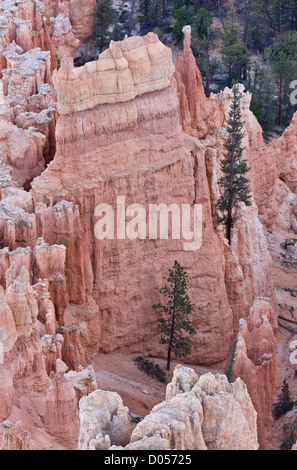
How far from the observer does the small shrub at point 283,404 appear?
3622cm

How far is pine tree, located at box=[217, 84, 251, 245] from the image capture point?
141 ft

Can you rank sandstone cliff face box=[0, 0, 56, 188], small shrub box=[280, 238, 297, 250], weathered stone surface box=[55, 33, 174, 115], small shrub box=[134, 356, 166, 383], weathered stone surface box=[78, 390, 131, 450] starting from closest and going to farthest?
weathered stone surface box=[78, 390, 131, 450], weathered stone surface box=[55, 33, 174, 115], small shrub box=[134, 356, 166, 383], sandstone cliff face box=[0, 0, 56, 188], small shrub box=[280, 238, 297, 250]

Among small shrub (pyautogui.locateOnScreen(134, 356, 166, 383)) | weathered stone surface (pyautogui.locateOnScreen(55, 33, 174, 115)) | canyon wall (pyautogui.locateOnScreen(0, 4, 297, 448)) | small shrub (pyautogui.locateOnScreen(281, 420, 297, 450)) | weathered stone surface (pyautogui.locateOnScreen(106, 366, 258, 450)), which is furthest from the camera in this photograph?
small shrub (pyautogui.locateOnScreen(134, 356, 166, 383))

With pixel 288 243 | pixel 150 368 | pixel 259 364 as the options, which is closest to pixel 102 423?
pixel 259 364

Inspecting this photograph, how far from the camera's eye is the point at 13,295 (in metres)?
29.2

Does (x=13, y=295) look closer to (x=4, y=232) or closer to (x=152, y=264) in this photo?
(x=4, y=232)

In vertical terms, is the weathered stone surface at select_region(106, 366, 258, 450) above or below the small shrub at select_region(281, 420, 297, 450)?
above

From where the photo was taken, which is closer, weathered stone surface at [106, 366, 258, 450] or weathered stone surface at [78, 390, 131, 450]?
weathered stone surface at [106, 366, 258, 450]

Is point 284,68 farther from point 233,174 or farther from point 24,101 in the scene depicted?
point 24,101

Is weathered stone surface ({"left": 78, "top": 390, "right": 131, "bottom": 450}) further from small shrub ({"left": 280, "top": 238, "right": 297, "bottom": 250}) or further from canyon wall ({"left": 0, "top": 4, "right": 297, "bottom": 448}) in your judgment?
small shrub ({"left": 280, "top": 238, "right": 297, "bottom": 250})

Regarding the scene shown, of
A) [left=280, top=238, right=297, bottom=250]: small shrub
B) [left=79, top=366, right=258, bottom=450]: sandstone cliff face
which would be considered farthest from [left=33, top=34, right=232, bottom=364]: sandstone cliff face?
[left=79, top=366, right=258, bottom=450]: sandstone cliff face

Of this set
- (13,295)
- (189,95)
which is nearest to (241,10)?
(189,95)

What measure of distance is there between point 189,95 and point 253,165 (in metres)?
8.90

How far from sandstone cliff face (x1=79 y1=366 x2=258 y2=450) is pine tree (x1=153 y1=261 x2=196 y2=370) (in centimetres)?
1436
